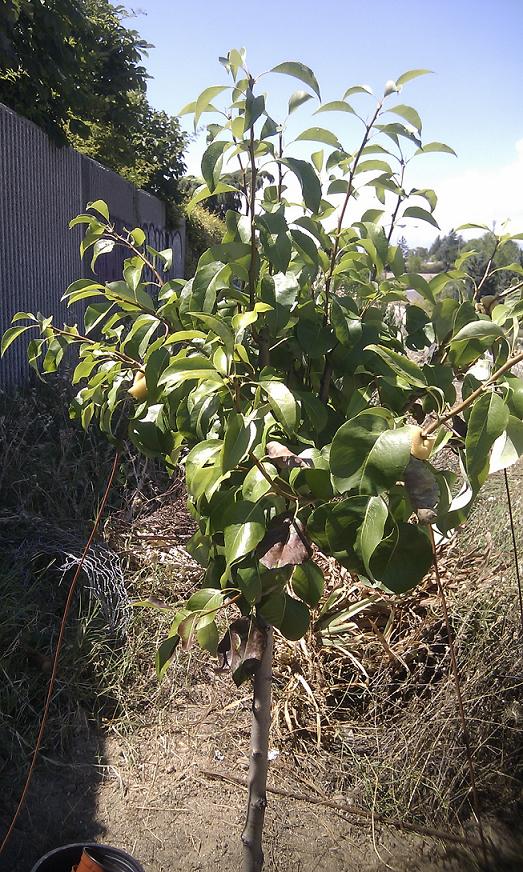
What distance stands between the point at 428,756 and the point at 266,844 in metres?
0.60

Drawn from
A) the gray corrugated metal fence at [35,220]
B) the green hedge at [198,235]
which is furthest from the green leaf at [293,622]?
the green hedge at [198,235]

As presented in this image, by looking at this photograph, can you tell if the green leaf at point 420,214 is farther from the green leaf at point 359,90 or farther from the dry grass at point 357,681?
the dry grass at point 357,681

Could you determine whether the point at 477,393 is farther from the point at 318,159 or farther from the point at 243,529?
the point at 318,159

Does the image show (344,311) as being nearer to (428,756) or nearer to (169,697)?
(428,756)

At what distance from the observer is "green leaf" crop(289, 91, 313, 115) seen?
1.24 m

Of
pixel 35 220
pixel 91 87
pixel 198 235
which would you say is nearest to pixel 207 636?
pixel 35 220

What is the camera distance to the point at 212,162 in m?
1.24

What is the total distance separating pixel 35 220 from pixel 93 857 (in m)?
5.44

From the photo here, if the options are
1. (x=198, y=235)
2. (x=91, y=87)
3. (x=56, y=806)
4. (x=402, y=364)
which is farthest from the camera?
(x=198, y=235)

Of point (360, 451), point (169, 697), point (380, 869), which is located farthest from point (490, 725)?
point (360, 451)

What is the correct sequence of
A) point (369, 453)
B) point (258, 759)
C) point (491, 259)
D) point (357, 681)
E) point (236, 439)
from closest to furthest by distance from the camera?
point (369, 453), point (236, 439), point (491, 259), point (258, 759), point (357, 681)

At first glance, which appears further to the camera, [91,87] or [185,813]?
[91,87]

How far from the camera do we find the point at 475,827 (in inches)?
96.7

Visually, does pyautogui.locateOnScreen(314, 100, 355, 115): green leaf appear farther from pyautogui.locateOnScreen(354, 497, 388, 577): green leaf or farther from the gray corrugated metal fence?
the gray corrugated metal fence
